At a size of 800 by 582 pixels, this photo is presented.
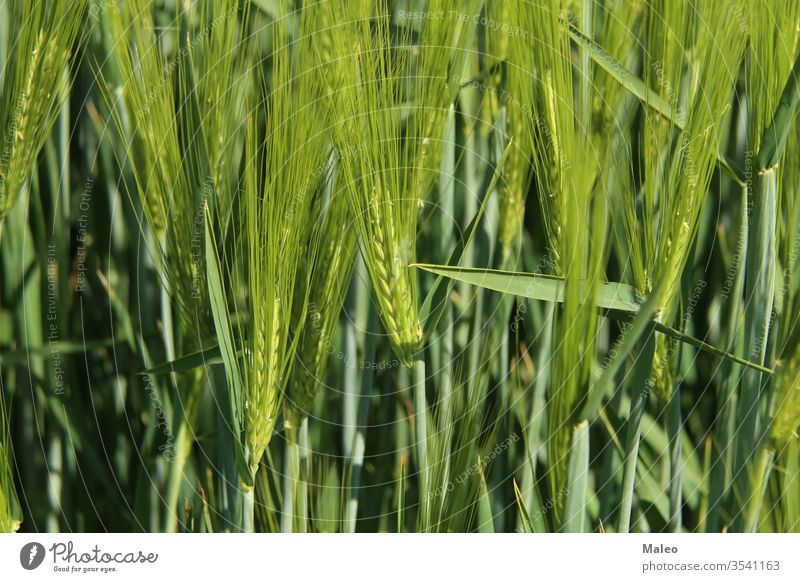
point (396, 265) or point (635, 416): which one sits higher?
point (396, 265)

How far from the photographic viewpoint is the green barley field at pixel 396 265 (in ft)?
1.47

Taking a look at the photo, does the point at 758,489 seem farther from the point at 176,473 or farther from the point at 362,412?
the point at 176,473

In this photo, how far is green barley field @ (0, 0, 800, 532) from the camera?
448 mm

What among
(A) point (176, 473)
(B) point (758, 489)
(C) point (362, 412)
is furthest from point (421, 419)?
(B) point (758, 489)

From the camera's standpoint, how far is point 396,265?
0.44m

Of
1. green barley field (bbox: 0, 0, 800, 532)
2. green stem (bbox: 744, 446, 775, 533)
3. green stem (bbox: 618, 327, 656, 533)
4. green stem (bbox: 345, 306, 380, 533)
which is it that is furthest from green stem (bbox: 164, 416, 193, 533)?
green stem (bbox: 744, 446, 775, 533)

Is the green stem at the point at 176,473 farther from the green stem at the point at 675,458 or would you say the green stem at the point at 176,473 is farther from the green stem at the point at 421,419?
the green stem at the point at 675,458

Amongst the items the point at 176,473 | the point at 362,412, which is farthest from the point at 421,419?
the point at 176,473

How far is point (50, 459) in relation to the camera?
0.53 metres

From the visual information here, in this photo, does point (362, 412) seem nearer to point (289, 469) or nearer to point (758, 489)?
point (289, 469)

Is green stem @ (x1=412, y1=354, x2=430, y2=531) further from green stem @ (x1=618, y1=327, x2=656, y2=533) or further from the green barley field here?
green stem @ (x1=618, y1=327, x2=656, y2=533)

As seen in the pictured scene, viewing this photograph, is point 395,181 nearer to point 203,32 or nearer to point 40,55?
point 203,32

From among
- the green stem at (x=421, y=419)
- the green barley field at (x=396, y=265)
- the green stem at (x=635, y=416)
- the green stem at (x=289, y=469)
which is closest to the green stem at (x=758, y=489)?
the green barley field at (x=396, y=265)

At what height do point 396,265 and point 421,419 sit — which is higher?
point 396,265
